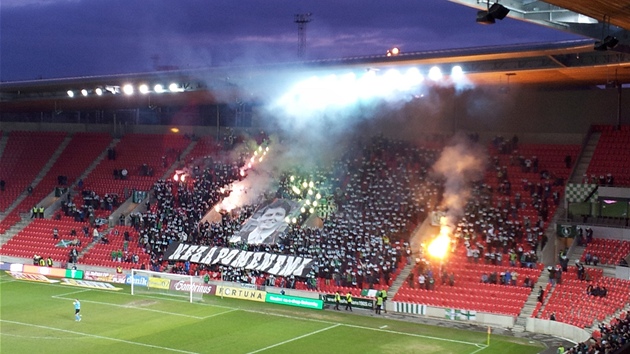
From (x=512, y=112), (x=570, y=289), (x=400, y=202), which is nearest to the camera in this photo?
(x=570, y=289)

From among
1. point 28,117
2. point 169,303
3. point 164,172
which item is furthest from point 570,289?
point 28,117

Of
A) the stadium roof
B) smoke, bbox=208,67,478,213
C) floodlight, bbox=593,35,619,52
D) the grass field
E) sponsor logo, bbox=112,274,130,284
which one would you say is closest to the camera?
the stadium roof

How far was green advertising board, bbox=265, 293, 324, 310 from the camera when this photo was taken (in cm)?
3875

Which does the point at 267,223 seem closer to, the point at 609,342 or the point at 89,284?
the point at 89,284

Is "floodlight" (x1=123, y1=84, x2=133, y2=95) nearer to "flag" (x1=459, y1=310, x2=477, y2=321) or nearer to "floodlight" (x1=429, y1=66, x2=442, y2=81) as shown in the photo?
"floodlight" (x1=429, y1=66, x2=442, y2=81)

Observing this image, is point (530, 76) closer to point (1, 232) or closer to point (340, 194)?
point (340, 194)

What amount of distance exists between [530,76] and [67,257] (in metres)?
29.1

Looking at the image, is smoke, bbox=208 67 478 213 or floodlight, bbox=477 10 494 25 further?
smoke, bbox=208 67 478 213

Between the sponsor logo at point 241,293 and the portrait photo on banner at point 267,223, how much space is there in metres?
4.93

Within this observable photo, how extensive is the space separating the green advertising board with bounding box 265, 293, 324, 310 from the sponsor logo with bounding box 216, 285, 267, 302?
39 centimetres

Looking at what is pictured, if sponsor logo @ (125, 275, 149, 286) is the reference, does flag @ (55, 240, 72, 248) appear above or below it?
above

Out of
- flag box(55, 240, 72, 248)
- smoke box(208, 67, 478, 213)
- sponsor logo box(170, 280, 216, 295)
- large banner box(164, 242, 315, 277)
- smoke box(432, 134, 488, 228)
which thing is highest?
smoke box(208, 67, 478, 213)

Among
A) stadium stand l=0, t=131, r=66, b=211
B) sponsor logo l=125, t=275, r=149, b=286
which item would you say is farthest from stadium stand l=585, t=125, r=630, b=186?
stadium stand l=0, t=131, r=66, b=211

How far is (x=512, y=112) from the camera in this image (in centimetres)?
4812
